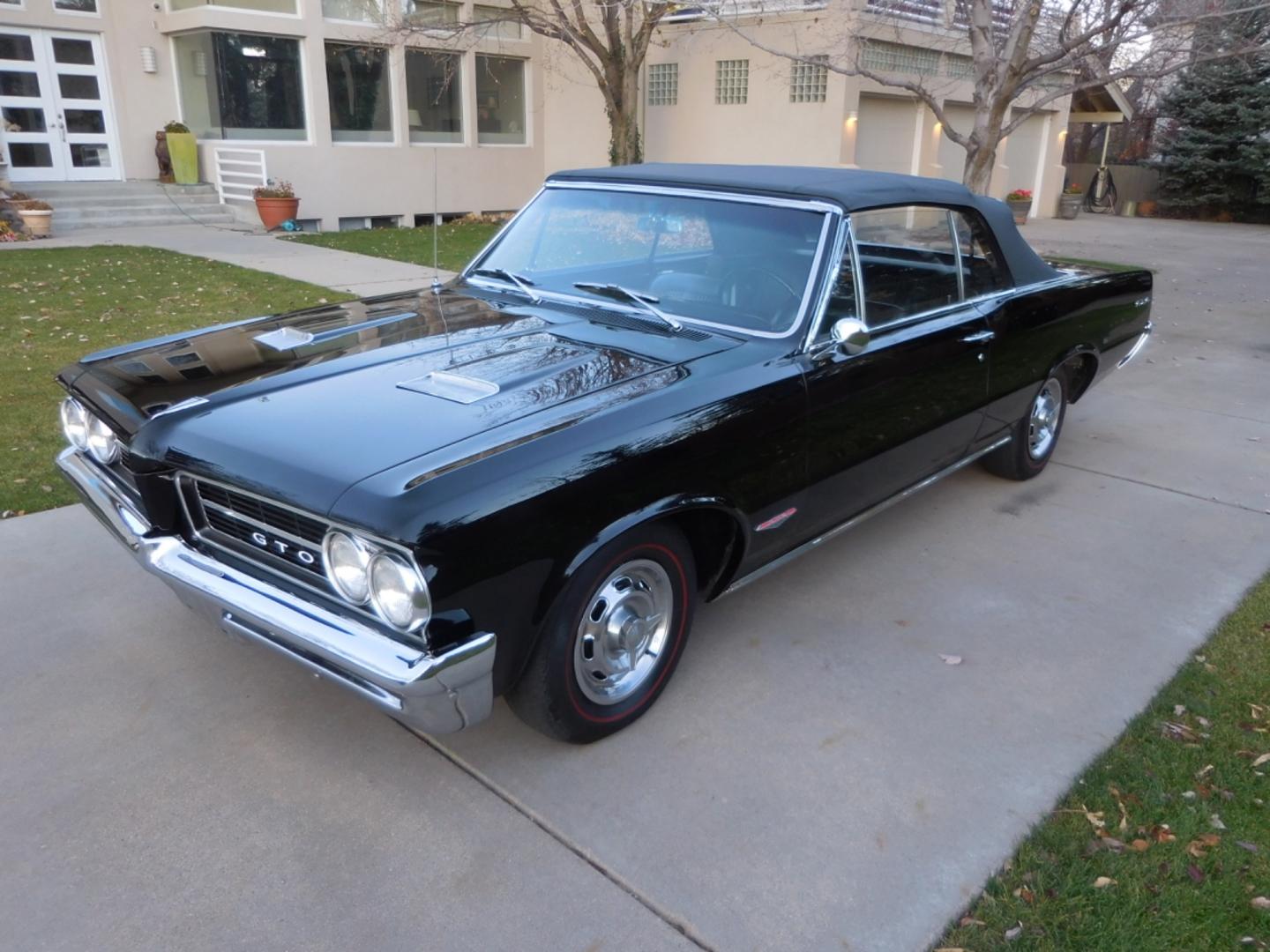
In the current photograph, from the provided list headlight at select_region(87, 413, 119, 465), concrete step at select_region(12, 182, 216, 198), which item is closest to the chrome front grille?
headlight at select_region(87, 413, 119, 465)

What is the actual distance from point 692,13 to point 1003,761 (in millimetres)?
17191

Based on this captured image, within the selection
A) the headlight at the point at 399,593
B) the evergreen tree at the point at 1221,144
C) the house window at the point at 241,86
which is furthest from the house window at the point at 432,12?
the evergreen tree at the point at 1221,144

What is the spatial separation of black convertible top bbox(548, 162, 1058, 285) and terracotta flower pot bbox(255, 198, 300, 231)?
40.5 feet

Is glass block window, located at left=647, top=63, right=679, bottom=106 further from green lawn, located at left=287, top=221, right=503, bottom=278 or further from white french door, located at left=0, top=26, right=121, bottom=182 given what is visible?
white french door, located at left=0, top=26, right=121, bottom=182

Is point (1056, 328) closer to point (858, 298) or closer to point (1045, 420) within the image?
point (1045, 420)

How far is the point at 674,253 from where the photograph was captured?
406 cm

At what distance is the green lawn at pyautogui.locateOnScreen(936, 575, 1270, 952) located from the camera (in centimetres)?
250

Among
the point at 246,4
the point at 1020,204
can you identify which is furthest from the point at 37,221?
the point at 1020,204

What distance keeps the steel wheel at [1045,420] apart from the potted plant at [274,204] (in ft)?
43.2

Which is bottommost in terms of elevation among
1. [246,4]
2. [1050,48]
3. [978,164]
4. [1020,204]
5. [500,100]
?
[1020,204]

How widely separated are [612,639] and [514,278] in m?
1.84

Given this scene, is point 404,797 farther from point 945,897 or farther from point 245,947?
point 945,897

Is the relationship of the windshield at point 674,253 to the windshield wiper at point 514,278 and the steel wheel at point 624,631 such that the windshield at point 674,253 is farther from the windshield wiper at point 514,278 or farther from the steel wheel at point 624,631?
the steel wheel at point 624,631

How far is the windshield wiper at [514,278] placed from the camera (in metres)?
4.08
